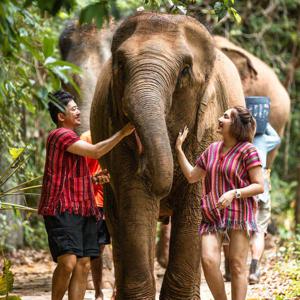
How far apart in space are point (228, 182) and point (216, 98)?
39.0 inches

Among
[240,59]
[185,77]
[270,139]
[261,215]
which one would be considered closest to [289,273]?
[261,215]

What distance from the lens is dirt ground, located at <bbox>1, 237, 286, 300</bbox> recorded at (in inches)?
372

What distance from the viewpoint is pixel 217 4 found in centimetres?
736

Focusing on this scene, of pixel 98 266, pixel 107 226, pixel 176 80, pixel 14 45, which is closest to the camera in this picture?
pixel 14 45

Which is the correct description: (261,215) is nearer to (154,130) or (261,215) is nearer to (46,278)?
(46,278)

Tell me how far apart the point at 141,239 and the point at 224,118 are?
1.06 meters

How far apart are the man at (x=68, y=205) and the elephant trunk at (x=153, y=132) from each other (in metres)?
1.05

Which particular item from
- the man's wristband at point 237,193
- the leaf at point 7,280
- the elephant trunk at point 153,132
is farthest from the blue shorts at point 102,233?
the elephant trunk at point 153,132

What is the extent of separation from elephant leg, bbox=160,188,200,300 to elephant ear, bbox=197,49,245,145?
1.76 ft

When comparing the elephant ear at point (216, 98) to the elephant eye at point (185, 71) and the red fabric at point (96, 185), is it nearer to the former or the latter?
the elephant eye at point (185, 71)

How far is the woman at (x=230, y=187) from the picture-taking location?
7168 millimetres

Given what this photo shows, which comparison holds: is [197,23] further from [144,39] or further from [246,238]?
[246,238]

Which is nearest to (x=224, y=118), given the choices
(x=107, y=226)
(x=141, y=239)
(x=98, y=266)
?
(x=141, y=239)

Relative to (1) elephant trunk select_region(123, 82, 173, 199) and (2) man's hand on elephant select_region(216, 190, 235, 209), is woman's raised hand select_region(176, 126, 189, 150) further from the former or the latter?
(1) elephant trunk select_region(123, 82, 173, 199)
